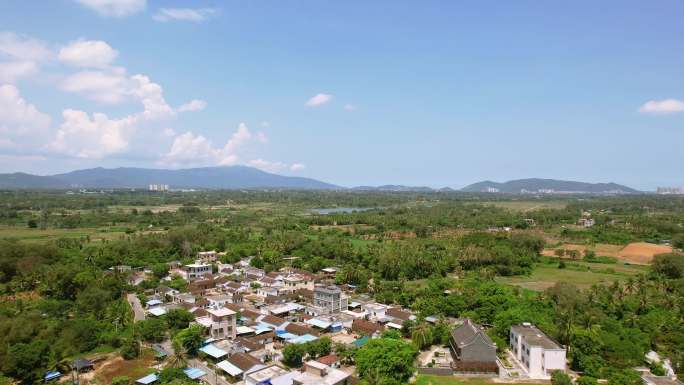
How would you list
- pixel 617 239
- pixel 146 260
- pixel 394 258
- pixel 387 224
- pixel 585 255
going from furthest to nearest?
pixel 387 224, pixel 617 239, pixel 585 255, pixel 146 260, pixel 394 258

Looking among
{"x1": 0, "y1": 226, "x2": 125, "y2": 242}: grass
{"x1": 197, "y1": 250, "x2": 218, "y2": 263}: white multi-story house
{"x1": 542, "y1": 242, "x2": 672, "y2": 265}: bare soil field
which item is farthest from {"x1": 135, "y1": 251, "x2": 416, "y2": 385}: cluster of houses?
{"x1": 542, "y1": 242, "x2": 672, "y2": 265}: bare soil field

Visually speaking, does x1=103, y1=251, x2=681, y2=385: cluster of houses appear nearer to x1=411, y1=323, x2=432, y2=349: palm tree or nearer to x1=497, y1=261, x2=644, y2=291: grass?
x1=411, y1=323, x2=432, y2=349: palm tree

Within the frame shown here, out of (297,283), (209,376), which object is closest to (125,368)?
(209,376)

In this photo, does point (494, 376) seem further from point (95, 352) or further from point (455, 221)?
point (455, 221)

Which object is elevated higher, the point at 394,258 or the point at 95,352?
the point at 394,258

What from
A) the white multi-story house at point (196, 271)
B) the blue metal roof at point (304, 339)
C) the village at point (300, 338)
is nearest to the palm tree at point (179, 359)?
the village at point (300, 338)

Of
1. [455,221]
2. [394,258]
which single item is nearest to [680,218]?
[455,221]
